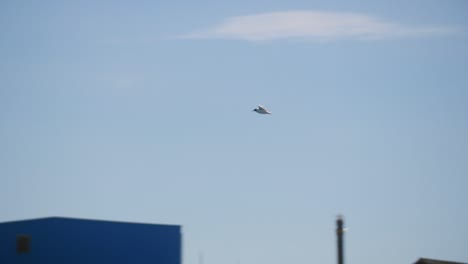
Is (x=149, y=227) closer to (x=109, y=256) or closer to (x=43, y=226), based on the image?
(x=109, y=256)

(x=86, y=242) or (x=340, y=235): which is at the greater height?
(x=340, y=235)

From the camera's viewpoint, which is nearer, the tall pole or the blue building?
the tall pole

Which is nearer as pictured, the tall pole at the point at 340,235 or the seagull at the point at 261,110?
the tall pole at the point at 340,235

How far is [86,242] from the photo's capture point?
3641 centimetres

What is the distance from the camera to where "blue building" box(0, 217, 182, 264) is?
3522 cm

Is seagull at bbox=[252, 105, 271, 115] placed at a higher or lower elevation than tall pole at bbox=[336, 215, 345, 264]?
higher

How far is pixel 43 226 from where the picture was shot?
35656 mm

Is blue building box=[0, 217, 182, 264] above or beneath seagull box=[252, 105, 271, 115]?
beneath

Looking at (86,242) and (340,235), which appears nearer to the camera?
(340,235)

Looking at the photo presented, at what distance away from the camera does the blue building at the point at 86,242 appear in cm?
3522

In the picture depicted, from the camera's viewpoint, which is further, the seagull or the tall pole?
the seagull

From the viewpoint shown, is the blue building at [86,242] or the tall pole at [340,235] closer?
the tall pole at [340,235]

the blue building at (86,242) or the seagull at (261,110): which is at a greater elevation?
the seagull at (261,110)

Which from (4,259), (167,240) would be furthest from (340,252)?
(4,259)
